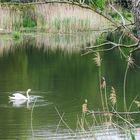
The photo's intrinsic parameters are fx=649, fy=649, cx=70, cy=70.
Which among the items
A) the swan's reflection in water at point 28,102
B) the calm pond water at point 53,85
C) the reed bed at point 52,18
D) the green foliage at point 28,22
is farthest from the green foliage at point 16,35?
the swan's reflection in water at point 28,102

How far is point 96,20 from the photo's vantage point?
3344cm

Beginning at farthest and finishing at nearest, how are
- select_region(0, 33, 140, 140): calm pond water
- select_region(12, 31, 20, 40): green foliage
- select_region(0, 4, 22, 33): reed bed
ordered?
select_region(0, 4, 22, 33): reed bed → select_region(12, 31, 20, 40): green foliage → select_region(0, 33, 140, 140): calm pond water

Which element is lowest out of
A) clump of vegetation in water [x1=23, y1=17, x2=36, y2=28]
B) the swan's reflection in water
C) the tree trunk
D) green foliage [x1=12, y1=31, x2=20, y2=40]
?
the swan's reflection in water

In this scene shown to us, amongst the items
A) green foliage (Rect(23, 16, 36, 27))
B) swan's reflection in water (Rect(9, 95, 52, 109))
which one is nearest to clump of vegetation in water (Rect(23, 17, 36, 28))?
green foliage (Rect(23, 16, 36, 27))

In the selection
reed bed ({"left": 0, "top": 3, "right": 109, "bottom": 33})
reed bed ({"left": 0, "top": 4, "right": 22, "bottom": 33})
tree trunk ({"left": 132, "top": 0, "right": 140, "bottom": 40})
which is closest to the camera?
tree trunk ({"left": 132, "top": 0, "right": 140, "bottom": 40})

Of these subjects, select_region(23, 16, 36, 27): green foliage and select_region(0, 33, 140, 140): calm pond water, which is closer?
select_region(0, 33, 140, 140): calm pond water

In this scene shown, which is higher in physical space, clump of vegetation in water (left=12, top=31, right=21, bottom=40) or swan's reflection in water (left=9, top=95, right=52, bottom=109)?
clump of vegetation in water (left=12, top=31, right=21, bottom=40)

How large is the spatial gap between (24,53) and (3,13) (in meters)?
6.37

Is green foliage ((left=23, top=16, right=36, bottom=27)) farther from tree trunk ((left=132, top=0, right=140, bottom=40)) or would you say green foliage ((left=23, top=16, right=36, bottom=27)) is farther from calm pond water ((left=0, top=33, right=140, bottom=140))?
tree trunk ((left=132, top=0, right=140, bottom=40))

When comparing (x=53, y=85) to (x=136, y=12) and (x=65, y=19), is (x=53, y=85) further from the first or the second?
(x=136, y=12)

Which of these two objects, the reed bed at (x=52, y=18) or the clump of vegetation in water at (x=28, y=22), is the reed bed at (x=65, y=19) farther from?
the clump of vegetation in water at (x=28, y=22)

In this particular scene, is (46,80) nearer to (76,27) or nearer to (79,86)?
(79,86)

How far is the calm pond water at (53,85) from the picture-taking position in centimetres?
1233

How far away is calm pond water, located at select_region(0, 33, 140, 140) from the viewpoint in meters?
12.3
